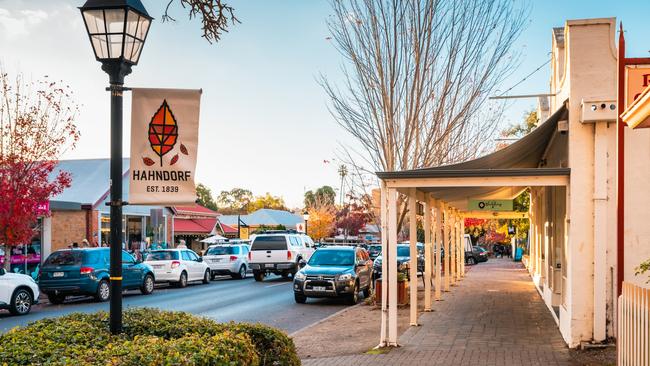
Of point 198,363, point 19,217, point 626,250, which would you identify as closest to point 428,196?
point 626,250

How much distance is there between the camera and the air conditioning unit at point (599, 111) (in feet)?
34.2

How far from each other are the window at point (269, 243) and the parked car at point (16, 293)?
39.5 ft

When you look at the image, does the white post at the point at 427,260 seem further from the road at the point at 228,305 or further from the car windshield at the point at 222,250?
the car windshield at the point at 222,250

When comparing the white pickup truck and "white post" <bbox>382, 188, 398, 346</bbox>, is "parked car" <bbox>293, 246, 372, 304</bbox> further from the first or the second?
"white post" <bbox>382, 188, 398, 346</bbox>

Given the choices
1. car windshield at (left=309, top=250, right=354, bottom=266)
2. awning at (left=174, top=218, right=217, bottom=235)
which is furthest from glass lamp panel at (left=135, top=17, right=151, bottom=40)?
awning at (left=174, top=218, right=217, bottom=235)

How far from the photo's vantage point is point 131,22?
6.19 metres

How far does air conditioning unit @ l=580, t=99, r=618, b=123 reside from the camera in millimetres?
10422

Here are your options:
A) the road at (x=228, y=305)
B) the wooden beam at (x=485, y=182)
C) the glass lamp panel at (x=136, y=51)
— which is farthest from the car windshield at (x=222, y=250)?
the glass lamp panel at (x=136, y=51)

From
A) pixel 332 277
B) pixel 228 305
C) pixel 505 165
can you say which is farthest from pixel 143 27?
pixel 228 305

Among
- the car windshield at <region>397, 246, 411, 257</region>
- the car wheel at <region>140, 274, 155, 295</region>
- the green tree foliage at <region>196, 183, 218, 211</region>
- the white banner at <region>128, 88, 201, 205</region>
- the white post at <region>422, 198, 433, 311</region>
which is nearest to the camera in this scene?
the white banner at <region>128, 88, 201, 205</region>

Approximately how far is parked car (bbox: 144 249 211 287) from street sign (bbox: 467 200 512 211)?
13.5 metres

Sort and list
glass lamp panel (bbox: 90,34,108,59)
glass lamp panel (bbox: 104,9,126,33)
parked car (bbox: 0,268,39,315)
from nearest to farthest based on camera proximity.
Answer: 1. glass lamp panel (bbox: 104,9,126,33)
2. glass lamp panel (bbox: 90,34,108,59)
3. parked car (bbox: 0,268,39,315)

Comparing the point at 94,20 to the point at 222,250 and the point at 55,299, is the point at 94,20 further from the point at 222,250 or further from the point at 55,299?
the point at 222,250

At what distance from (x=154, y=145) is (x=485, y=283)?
2276cm
